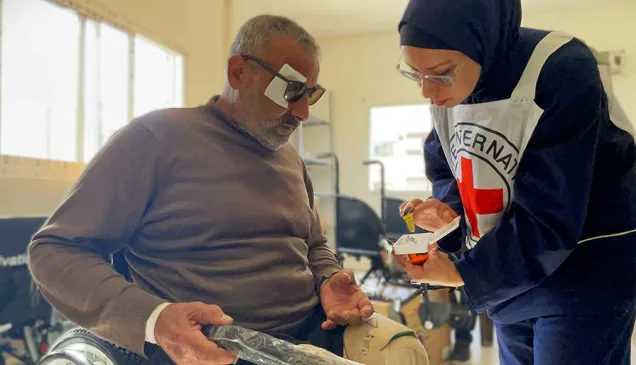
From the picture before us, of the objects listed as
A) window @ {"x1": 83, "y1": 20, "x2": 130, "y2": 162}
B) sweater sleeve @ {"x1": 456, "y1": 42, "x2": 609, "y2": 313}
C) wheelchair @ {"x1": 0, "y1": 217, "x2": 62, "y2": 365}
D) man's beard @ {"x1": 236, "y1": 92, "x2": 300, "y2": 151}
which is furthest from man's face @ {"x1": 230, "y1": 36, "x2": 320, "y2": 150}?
window @ {"x1": 83, "y1": 20, "x2": 130, "y2": 162}

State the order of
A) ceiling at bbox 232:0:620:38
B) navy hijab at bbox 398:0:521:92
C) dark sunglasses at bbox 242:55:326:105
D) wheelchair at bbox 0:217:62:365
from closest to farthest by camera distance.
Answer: navy hijab at bbox 398:0:521:92 < dark sunglasses at bbox 242:55:326:105 < wheelchair at bbox 0:217:62:365 < ceiling at bbox 232:0:620:38

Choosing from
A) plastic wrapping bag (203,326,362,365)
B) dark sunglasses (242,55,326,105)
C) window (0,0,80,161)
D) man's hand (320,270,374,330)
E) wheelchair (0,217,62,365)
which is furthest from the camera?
window (0,0,80,161)

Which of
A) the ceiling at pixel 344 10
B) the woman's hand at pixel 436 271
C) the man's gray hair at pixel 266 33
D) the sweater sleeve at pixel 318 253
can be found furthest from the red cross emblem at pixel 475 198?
the ceiling at pixel 344 10

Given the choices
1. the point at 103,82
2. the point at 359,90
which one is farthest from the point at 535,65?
the point at 359,90

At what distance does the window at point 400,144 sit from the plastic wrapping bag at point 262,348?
193 inches

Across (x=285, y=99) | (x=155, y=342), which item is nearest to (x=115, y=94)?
(x=285, y=99)

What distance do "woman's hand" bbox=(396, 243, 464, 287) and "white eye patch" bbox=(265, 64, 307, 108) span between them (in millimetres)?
490

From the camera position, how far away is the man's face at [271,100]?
1193 mm

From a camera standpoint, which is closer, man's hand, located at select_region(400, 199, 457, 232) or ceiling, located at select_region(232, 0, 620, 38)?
man's hand, located at select_region(400, 199, 457, 232)

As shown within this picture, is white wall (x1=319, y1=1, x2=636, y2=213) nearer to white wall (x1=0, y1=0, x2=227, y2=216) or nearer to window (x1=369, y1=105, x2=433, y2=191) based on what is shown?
window (x1=369, y1=105, x2=433, y2=191)

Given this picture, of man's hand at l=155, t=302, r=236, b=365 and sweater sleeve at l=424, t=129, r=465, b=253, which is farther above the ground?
sweater sleeve at l=424, t=129, r=465, b=253

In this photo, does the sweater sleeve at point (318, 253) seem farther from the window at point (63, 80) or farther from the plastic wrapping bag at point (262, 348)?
the window at point (63, 80)

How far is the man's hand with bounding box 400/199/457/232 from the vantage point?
1.08m

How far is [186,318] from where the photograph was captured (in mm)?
824
